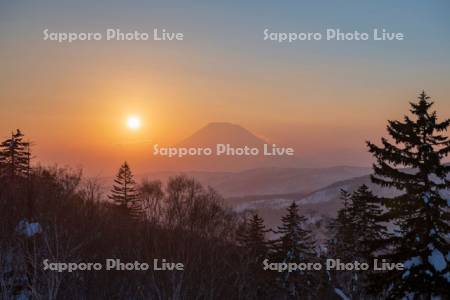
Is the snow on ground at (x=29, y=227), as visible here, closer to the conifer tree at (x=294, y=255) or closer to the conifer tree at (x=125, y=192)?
the conifer tree at (x=294, y=255)

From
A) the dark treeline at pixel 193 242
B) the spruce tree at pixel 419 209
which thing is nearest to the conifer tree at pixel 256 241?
the dark treeline at pixel 193 242

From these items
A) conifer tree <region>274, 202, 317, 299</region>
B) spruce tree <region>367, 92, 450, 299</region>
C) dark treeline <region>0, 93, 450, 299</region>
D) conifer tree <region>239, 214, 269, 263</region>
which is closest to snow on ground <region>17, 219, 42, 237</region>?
dark treeline <region>0, 93, 450, 299</region>

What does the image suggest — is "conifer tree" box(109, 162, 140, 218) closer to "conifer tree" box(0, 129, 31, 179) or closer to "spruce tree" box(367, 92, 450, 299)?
"conifer tree" box(0, 129, 31, 179)

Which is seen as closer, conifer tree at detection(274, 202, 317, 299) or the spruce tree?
the spruce tree

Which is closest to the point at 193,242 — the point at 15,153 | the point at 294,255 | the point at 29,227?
the point at 29,227

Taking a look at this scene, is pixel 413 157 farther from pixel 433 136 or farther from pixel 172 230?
pixel 172 230

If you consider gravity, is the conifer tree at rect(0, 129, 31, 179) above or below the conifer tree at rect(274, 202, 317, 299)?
above

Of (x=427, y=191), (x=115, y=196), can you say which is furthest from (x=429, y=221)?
(x=115, y=196)

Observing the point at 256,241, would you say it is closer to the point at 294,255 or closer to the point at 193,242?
the point at 294,255
